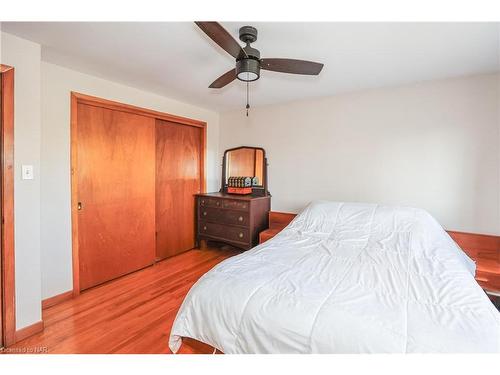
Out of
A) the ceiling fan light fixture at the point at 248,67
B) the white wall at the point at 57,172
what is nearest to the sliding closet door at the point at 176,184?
the white wall at the point at 57,172

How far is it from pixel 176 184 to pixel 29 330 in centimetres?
211

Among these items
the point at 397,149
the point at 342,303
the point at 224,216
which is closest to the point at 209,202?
the point at 224,216

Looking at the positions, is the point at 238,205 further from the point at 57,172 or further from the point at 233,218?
the point at 57,172

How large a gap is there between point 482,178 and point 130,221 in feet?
12.2

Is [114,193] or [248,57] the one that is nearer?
[248,57]

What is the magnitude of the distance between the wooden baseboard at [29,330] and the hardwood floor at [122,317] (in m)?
0.03

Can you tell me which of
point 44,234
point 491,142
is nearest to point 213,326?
point 44,234

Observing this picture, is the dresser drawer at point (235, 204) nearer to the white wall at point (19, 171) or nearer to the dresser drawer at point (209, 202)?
the dresser drawer at point (209, 202)

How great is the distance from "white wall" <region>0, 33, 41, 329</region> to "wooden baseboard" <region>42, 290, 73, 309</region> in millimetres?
401

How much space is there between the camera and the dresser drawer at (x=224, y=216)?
131 inches

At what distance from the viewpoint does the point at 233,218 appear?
3.41 m

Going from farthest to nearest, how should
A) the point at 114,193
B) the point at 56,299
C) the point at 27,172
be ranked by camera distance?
the point at 114,193, the point at 56,299, the point at 27,172

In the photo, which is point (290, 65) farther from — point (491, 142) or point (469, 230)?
point (469, 230)

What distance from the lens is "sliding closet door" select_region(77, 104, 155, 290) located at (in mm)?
2547
